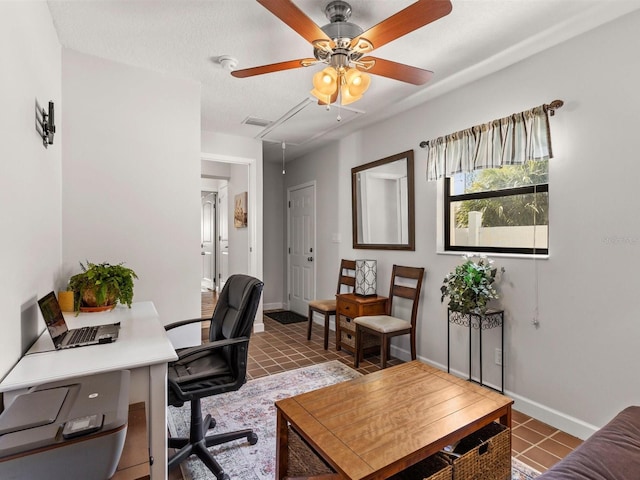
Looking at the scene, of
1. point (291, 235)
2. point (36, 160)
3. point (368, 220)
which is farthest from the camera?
point (291, 235)

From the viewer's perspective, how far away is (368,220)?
12.9 feet

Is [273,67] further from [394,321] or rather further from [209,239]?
[209,239]

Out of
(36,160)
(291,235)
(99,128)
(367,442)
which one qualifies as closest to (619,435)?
(367,442)

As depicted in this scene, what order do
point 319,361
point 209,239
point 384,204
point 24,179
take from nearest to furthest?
1. point 24,179
2. point 319,361
3. point 384,204
4. point 209,239

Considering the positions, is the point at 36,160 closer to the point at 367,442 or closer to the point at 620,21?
the point at 367,442

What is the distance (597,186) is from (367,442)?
2.00 metres

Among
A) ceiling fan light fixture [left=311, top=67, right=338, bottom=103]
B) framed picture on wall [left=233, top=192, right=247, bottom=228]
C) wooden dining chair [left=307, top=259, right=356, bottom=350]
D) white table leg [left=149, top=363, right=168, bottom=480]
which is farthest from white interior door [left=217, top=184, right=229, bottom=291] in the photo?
white table leg [left=149, top=363, right=168, bottom=480]

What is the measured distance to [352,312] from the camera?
3463 millimetres

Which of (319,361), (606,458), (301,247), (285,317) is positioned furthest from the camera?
(301,247)

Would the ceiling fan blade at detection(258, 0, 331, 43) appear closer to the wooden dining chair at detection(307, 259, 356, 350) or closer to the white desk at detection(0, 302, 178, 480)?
the white desk at detection(0, 302, 178, 480)

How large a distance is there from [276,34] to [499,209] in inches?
81.2

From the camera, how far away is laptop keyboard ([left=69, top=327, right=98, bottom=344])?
1.51 metres

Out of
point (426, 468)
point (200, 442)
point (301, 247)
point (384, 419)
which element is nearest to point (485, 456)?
point (426, 468)

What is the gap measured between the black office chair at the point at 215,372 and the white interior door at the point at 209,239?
5343 millimetres
